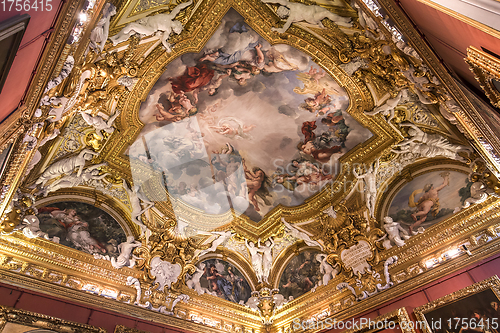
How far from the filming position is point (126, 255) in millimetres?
9688

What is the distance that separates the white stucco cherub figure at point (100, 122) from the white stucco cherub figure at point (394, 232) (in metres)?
9.06

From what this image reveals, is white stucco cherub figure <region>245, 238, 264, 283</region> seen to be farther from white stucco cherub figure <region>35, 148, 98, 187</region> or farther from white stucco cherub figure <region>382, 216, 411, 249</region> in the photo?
white stucco cherub figure <region>35, 148, 98, 187</region>

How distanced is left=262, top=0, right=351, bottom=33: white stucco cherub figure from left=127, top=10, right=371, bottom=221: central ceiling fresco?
0.94 meters

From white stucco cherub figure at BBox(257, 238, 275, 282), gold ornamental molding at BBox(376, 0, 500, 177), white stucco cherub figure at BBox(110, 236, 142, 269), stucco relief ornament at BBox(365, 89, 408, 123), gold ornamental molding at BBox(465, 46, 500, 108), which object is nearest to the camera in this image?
gold ornamental molding at BBox(465, 46, 500, 108)

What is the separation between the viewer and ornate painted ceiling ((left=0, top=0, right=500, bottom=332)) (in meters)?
7.43

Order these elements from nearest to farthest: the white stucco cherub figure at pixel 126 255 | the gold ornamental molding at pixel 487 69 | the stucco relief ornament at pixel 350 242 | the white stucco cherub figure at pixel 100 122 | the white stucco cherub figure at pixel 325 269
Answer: the gold ornamental molding at pixel 487 69
the white stucco cherub figure at pixel 100 122
the white stucco cherub figure at pixel 126 255
the stucco relief ornament at pixel 350 242
the white stucco cherub figure at pixel 325 269

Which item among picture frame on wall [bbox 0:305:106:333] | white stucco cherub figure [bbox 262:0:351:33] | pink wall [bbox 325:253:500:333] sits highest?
white stucco cherub figure [bbox 262:0:351:33]

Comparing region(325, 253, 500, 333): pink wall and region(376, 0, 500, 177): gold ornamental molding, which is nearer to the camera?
region(376, 0, 500, 177): gold ornamental molding

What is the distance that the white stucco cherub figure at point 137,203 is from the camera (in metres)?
10.6

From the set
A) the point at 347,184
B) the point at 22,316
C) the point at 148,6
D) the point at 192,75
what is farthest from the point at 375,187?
the point at 22,316

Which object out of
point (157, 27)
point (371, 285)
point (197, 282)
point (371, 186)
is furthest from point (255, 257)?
point (157, 27)

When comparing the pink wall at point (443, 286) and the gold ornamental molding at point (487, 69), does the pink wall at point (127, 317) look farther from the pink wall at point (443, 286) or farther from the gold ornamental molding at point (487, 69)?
the gold ornamental molding at point (487, 69)

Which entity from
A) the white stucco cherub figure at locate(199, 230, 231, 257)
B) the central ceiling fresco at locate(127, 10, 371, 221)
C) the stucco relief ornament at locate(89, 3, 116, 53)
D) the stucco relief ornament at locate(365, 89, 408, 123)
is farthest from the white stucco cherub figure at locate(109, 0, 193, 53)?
the white stucco cherub figure at locate(199, 230, 231, 257)

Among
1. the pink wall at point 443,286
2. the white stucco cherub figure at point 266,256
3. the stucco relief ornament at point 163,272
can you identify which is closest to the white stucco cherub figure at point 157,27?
the stucco relief ornament at point 163,272
